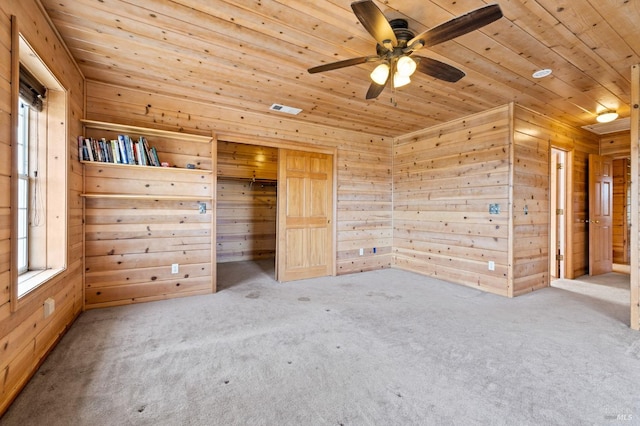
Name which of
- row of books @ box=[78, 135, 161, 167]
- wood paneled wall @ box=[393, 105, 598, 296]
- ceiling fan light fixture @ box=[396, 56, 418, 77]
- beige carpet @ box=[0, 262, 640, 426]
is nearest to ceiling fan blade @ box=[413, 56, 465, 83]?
ceiling fan light fixture @ box=[396, 56, 418, 77]

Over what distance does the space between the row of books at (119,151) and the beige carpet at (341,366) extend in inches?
62.4

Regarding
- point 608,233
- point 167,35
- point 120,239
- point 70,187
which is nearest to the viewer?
point 167,35

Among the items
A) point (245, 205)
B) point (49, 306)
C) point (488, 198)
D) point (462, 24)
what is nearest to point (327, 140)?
point (488, 198)

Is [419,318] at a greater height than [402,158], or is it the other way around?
[402,158]

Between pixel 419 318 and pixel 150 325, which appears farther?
pixel 419 318

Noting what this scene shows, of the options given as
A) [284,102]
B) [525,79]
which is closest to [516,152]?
[525,79]

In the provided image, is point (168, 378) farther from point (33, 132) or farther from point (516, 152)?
point (516, 152)

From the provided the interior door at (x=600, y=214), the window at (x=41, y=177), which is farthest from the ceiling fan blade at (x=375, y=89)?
the interior door at (x=600, y=214)

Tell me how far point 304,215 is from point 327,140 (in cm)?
127

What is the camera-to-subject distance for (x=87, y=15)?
2082 millimetres

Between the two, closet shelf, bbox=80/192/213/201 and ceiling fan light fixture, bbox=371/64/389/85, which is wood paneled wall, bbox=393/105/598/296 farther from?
closet shelf, bbox=80/192/213/201

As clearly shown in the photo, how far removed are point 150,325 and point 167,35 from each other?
98.7 inches

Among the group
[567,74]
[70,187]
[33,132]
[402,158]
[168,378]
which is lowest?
[168,378]

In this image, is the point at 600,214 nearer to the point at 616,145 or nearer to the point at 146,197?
the point at 616,145
